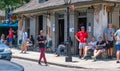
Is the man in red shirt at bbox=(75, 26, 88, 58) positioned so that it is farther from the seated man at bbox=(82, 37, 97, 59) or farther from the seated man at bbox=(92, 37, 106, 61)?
the seated man at bbox=(92, 37, 106, 61)

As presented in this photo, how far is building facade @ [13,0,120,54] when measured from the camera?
67.1 feet

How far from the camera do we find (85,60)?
1958 centimetres

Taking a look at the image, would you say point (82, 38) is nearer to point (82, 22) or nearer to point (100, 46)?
point (100, 46)

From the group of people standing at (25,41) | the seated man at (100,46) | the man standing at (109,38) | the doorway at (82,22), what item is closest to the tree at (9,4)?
the group of people standing at (25,41)

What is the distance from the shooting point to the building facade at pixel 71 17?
20.4 metres

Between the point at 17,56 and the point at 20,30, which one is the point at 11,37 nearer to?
the point at 20,30

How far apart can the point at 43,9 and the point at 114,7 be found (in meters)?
6.15

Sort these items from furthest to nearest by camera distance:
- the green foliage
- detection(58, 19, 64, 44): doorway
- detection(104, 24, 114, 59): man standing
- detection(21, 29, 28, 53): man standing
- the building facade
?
the green foliage
detection(21, 29, 28, 53): man standing
detection(58, 19, 64, 44): doorway
the building facade
detection(104, 24, 114, 59): man standing

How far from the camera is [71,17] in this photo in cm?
2327

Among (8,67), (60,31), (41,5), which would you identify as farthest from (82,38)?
(8,67)

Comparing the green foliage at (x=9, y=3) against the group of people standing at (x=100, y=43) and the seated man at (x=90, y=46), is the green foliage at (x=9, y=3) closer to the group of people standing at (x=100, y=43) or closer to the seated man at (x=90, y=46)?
the group of people standing at (x=100, y=43)

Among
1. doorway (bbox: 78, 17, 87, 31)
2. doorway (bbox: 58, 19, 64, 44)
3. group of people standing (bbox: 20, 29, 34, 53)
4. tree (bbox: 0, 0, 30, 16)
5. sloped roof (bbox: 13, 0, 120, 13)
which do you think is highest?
tree (bbox: 0, 0, 30, 16)

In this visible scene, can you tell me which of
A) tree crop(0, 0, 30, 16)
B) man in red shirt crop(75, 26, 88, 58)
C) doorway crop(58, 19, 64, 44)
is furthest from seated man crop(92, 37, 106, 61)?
tree crop(0, 0, 30, 16)

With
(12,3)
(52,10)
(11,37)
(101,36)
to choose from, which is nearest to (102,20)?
(101,36)
